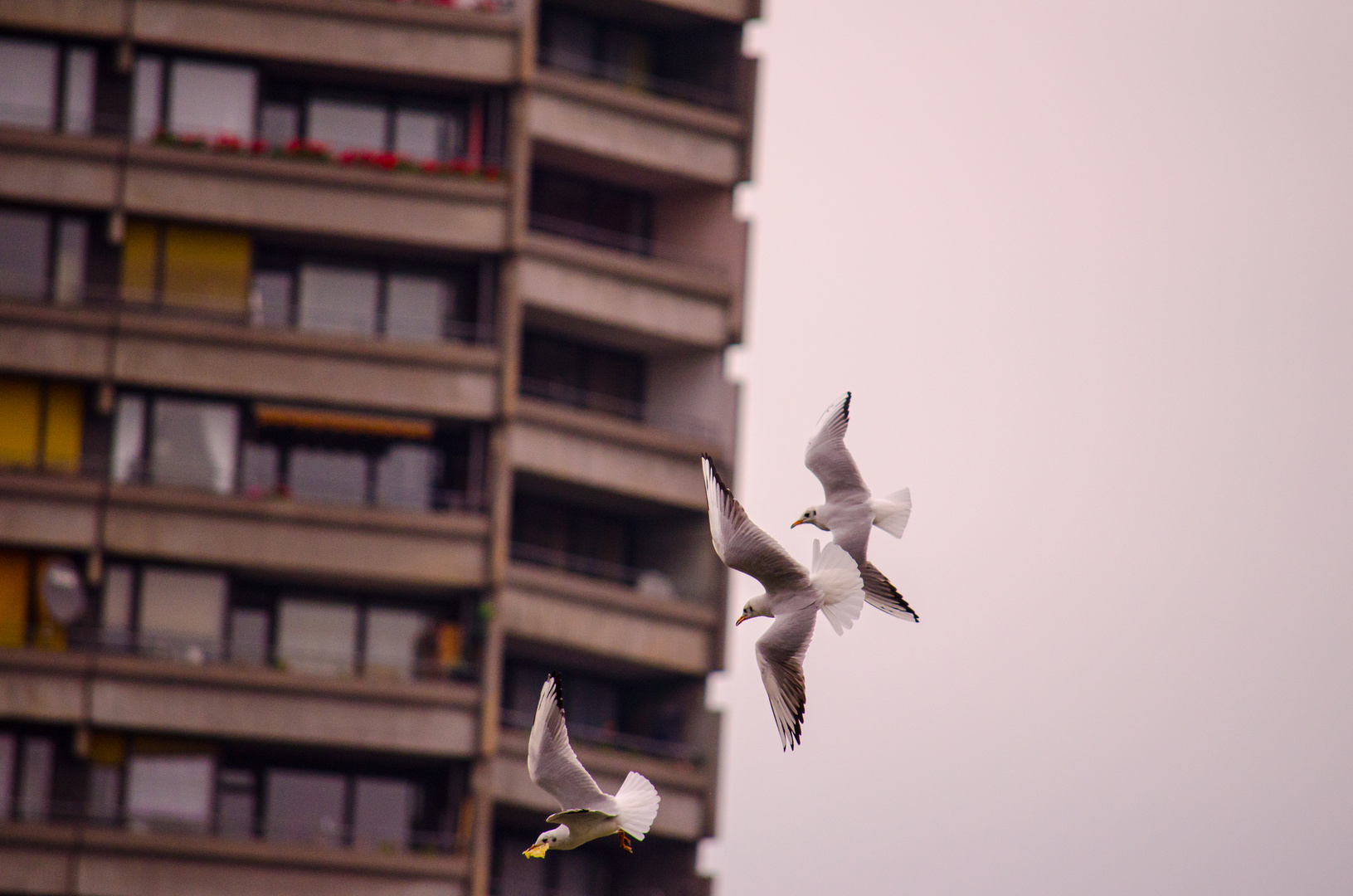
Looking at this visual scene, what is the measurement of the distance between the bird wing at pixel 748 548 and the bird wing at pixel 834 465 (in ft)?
11.3

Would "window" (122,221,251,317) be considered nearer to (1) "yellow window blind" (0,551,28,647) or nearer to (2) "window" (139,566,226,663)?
(2) "window" (139,566,226,663)

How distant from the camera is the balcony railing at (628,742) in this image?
87.1 m

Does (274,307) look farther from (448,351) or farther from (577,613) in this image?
(577,613)

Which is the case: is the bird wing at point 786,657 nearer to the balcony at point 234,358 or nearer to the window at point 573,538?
the balcony at point 234,358

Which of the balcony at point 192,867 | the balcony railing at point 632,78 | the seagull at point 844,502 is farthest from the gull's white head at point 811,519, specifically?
the balcony railing at point 632,78

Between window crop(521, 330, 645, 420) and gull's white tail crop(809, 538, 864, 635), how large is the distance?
195 ft

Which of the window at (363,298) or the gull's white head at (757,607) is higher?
the window at (363,298)

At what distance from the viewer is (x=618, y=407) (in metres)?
92.2

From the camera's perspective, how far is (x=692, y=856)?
8800cm

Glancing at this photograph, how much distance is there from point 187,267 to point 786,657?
5862 centimetres

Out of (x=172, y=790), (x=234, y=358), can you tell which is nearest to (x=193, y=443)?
(x=234, y=358)

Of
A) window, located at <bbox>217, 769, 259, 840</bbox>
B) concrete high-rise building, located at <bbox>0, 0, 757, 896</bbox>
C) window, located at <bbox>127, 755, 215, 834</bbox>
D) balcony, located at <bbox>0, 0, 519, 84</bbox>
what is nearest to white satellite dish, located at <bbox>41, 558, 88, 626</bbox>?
concrete high-rise building, located at <bbox>0, 0, 757, 896</bbox>

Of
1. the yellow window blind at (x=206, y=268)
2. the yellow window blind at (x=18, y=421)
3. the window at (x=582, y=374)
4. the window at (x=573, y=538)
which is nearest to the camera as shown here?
the yellow window blind at (x=18, y=421)

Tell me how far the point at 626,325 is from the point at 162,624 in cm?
1864
